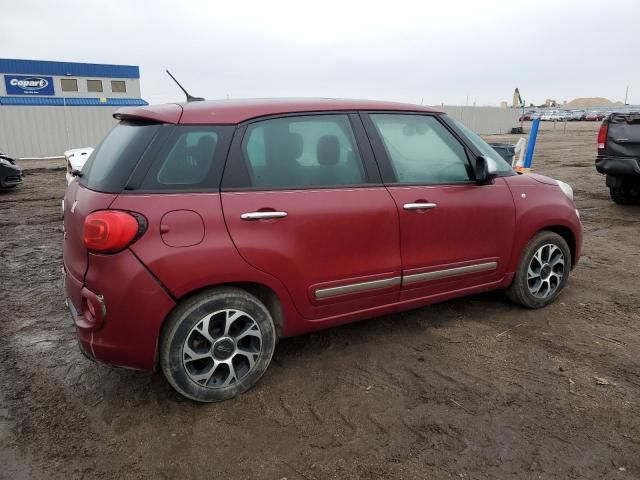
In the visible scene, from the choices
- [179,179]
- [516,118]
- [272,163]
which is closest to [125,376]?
[179,179]

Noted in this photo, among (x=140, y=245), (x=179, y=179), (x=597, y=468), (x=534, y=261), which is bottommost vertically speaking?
(x=597, y=468)

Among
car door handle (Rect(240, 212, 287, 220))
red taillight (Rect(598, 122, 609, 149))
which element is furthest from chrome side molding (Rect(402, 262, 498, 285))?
red taillight (Rect(598, 122, 609, 149))

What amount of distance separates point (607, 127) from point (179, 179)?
25.0 feet

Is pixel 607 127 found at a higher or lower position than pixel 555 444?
higher

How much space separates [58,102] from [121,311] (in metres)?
26.5

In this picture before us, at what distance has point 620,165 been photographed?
25.6ft

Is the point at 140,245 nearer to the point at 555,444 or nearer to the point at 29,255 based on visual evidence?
the point at 555,444

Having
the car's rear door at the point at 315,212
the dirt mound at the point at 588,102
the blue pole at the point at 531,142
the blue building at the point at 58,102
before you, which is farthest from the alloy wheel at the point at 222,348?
the dirt mound at the point at 588,102

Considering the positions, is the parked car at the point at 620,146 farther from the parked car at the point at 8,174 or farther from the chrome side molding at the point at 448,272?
the parked car at the point at 8,174

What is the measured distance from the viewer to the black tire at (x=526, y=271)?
405cm

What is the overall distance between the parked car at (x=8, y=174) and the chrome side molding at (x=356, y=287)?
1077 centimetres

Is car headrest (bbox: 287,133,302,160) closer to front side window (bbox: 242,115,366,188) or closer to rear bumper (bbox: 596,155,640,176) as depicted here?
front side window (bbox: 242,115,366,188)

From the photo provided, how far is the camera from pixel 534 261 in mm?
4129

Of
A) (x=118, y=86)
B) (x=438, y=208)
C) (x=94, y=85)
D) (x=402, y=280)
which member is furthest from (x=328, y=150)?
(x=118, y=86)
